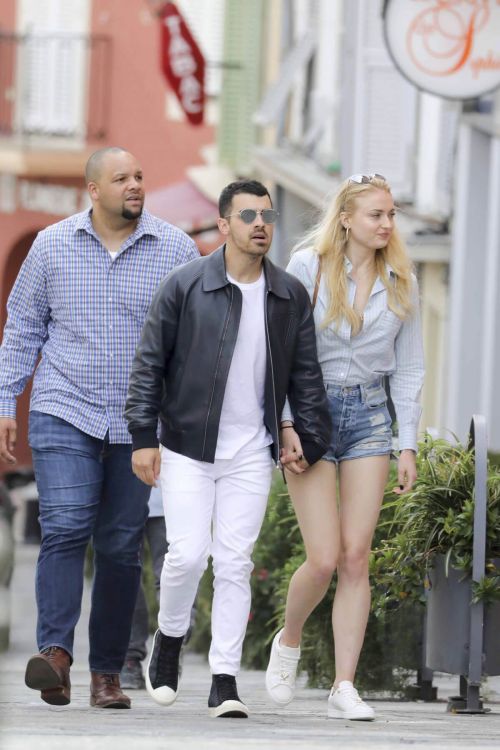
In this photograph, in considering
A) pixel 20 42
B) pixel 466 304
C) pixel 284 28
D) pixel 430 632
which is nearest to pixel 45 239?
pixel 430 632

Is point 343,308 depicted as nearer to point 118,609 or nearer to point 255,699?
point 118,609

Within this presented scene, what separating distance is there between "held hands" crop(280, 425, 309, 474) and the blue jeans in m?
0.62

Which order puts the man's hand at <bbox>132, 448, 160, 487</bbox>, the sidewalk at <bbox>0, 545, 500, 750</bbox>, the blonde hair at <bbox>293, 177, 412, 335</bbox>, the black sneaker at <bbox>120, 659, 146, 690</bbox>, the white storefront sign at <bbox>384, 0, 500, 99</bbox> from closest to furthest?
the sidewalk at <bbox>0, 545, 500, 750</bbox> → the man's hand at <bbox>132, 448, 160, 487</bbox> → the blonde hair at <bbox>293, 177, 412, 335</bbox> → the black sneaker at <bbox>120, 659, 146, 690</bbox> → the white storefront sign at <bbox>384, 0, 500, 99</bbox>

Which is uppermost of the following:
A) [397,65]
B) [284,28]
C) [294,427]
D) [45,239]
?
[284,28]

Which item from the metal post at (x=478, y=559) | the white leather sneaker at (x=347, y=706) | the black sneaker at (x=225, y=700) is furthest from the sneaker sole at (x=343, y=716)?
the metal post at (x=478, y=559)

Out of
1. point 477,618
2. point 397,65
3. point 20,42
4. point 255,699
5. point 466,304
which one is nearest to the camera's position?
point 477,618

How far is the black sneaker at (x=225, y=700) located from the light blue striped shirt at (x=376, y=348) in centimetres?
89

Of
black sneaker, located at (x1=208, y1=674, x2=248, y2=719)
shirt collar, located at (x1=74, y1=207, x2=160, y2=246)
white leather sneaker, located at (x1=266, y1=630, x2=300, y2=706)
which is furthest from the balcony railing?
black sneaker, located at (x1=208, y1=674, x2=248, y2=719)

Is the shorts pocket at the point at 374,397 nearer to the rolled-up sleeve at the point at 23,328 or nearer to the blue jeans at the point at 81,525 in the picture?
the blue jeans at the point at 81,525

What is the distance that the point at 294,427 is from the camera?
707 centimetres

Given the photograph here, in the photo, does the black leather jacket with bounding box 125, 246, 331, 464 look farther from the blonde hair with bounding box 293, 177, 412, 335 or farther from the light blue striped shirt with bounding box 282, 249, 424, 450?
the blonde hair with bounding box 293, 177, 412, 335

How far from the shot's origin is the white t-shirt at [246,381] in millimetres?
6949

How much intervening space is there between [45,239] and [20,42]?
21.1m

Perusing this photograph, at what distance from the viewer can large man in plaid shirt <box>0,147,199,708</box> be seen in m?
7.29
